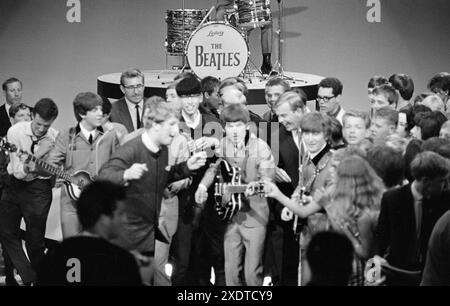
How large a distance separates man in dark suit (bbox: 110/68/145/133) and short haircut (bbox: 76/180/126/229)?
147cm

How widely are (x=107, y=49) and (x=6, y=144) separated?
5.09m

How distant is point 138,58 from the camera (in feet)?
31.7

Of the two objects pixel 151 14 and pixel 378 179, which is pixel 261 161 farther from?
pixel 151 14

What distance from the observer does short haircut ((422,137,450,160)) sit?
4.10 metres

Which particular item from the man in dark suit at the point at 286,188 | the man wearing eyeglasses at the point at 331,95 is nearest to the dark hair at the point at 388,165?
the man in dark suit at the point at 286,188

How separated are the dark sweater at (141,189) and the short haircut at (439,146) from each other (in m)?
1.29

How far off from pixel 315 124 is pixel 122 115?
1735 mm

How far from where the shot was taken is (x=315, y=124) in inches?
168

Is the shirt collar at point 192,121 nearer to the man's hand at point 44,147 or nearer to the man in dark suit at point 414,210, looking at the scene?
the man's hand at point 44,147

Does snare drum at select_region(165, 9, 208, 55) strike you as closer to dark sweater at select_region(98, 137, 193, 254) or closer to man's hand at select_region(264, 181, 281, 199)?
dark sweater at select_region(98, 137, 193, 254)

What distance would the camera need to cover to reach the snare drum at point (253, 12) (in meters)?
8.07

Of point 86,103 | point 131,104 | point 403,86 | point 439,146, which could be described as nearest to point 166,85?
point 131,104

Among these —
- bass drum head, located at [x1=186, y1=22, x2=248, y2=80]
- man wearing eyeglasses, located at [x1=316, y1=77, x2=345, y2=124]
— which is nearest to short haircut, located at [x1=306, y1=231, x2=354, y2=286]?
man wearing eyeglasses, located at [x1=316, y1=77, x2=345, y2=124]

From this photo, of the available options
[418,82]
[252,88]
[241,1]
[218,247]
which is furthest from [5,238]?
[418,82]
